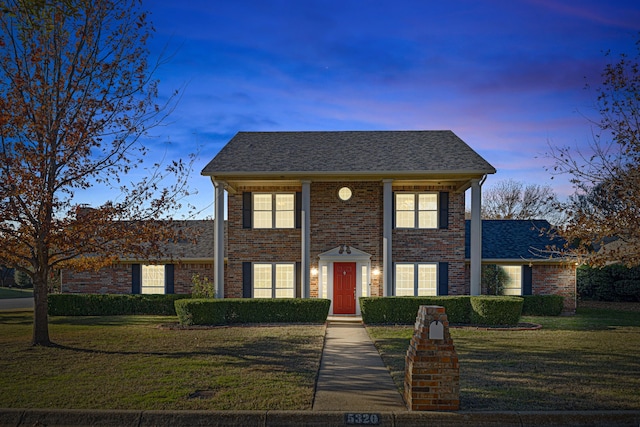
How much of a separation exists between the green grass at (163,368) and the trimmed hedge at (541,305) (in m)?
9.56

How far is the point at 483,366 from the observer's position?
34.9 ft

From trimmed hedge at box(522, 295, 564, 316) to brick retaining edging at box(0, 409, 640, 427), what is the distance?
14.3 meters

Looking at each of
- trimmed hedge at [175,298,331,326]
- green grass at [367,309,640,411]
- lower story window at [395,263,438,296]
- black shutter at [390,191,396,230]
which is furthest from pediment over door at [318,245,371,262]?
green grass at [367,309,640,411]

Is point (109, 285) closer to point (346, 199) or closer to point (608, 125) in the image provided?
point (346, 199)

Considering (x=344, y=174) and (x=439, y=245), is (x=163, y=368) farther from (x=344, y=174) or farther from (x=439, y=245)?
(x=439, y=245)

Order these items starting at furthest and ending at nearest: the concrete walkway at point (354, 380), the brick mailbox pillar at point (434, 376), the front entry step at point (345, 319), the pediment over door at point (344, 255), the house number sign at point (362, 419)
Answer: the pediment over door at point (344, 255)
the front entry step at point (345, 319)
the concrete walkway at point (354, 380)
the brick mailbox pillar at point (434, 376)
the house number sign at point (362, 419)

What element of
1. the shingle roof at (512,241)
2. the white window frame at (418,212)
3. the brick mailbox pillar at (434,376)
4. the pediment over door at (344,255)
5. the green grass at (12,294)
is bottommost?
the green grass at (12,294)

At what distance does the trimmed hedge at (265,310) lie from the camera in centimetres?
1772

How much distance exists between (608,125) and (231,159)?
1316 cm

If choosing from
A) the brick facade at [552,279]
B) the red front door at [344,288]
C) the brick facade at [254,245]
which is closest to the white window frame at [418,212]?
the red front door at [344,288]

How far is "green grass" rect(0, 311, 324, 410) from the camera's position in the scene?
7879 mm

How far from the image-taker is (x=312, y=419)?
7090 mm

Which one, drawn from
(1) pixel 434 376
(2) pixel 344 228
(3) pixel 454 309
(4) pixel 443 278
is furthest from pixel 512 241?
(1) pixel 434 376

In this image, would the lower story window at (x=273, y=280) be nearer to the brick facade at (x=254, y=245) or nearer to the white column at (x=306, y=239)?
the brick facade at (x=254, y=245)
